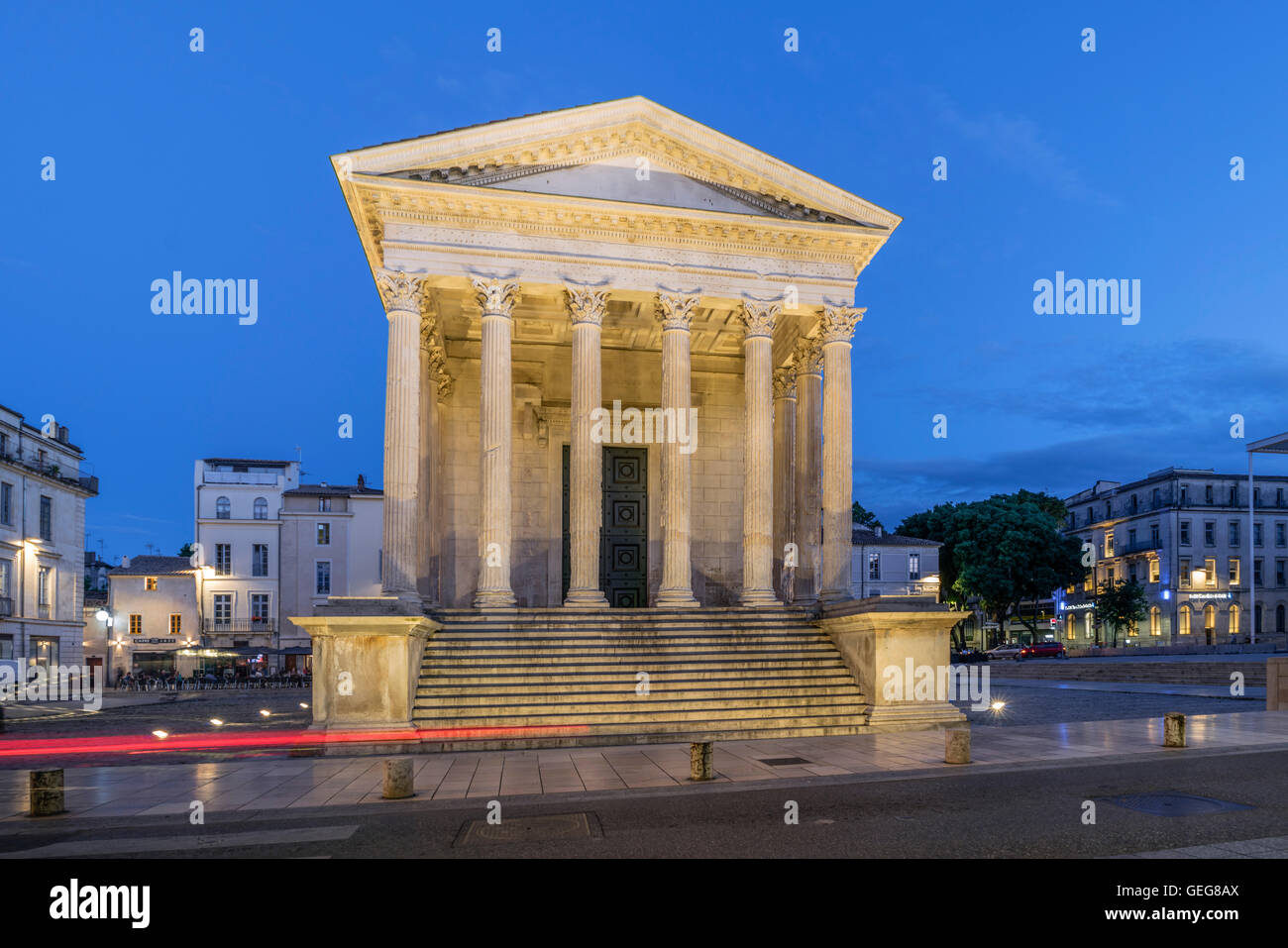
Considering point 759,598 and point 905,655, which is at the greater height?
point 759,598

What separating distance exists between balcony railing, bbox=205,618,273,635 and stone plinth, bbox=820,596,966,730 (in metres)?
52.2

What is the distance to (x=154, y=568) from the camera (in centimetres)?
6162

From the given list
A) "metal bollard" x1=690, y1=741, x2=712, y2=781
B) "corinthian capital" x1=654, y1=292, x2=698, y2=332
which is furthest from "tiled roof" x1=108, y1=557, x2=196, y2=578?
"metal bollard" x1=690, y1=741, x2=712, y2=781

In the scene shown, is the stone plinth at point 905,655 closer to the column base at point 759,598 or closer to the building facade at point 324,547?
the column base at point 759,598

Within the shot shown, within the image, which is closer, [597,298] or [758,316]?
[597,298]

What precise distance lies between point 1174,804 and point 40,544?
51.4 meters

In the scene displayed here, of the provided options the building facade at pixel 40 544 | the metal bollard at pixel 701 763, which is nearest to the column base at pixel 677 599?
the metal bollard at pixel 701 763

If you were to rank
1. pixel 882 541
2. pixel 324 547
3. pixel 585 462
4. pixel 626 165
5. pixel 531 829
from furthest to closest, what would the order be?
pixel 882 541 → pixel 324 547 → pixel 626 165 → pixel 585 462 → pixel 531 829

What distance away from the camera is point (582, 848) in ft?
29.1

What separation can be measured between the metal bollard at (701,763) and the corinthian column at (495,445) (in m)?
9.78

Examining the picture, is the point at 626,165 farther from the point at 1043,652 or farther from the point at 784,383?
the point at 1043,652

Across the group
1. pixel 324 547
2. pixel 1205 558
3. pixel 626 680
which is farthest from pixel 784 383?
pixel 1205 558

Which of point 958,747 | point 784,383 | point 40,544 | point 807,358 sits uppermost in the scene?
point 807,358

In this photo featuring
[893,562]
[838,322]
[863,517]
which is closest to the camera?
[838,322]
